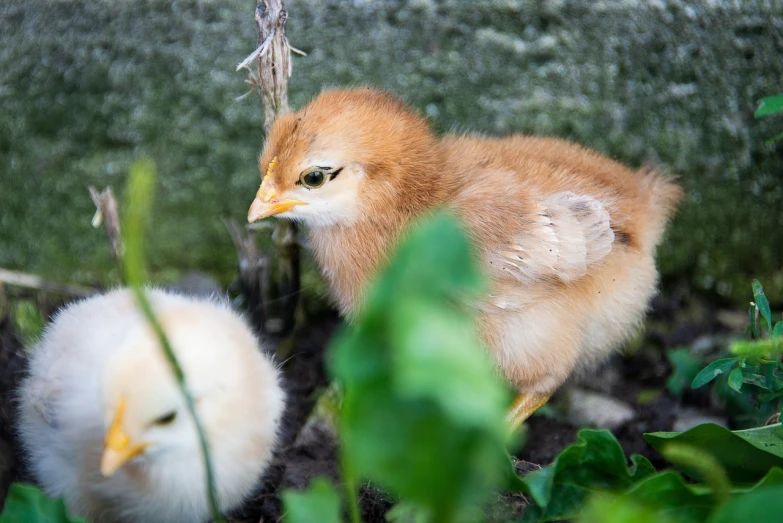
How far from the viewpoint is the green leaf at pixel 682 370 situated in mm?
1967

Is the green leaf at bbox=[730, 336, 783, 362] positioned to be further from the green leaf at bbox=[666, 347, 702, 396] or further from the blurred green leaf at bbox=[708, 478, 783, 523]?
the green leaf at bbox=[666, 347, 702, 396]

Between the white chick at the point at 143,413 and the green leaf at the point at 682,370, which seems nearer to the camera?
the white chick at the point at 143,413

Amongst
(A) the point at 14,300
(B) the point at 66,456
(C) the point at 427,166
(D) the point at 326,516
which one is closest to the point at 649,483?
(D) the point at 326,516

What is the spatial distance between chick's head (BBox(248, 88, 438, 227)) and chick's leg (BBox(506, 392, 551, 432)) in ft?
1.77

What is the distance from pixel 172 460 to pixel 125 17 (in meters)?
1.20

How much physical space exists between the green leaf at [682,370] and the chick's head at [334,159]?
879mm

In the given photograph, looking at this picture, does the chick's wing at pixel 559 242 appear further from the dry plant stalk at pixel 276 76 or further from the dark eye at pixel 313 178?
the dry plant stalk at pixel 276 76

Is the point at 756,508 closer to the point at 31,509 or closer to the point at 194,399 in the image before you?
the point at 194,399

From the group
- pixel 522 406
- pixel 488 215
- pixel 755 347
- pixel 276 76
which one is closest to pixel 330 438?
pixel 522 406

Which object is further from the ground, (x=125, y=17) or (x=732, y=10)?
(x=732, y=10)

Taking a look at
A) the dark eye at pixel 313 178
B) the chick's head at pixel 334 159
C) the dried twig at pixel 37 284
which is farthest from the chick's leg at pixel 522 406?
the dried twig at pixel 37 284

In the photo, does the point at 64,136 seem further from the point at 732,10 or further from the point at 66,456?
the point at 732,10

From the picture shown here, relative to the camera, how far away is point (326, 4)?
6.56 ft

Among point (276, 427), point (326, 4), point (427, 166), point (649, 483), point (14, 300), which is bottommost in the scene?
point (14, 300)
